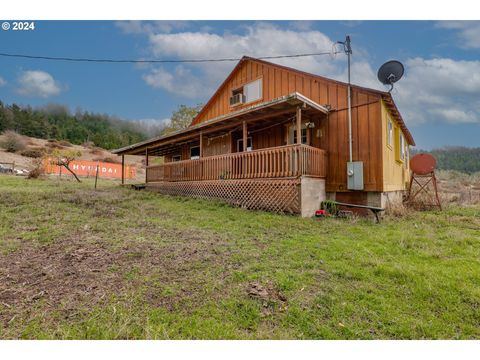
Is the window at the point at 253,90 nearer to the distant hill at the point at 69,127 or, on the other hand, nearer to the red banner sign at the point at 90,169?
the red banner sign at the point at 90,169

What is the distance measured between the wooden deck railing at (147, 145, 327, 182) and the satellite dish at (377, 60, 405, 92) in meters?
3.23

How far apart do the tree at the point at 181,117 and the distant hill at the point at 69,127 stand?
16.3 metres

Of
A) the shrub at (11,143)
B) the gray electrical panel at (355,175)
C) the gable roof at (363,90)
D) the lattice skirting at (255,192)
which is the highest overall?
the shrub at (11,143)

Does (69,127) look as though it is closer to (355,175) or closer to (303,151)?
(303,151)

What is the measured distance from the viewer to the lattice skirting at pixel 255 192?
25.1 feet

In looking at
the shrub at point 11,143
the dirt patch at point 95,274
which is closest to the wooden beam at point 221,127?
the dirt patch at point 95,274

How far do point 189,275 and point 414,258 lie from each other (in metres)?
3.51

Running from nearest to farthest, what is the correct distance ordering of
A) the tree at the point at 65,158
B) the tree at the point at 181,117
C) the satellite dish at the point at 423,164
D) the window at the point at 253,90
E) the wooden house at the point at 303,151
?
1. the wooden house at the point at 303,151
2. the satellite dish at the point at 423,164
3. the window at the point at 253,90
4. the tree at the point at 65,158
5. the tree at the point at 181,117

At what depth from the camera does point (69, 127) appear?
5678 cm

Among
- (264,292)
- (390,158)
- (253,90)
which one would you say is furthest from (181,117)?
(264,292)

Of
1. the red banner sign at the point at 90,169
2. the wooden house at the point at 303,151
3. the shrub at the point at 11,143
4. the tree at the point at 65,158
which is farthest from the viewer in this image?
the shrub at the point at 11,143

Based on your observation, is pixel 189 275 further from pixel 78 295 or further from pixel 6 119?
pixel 6 119
